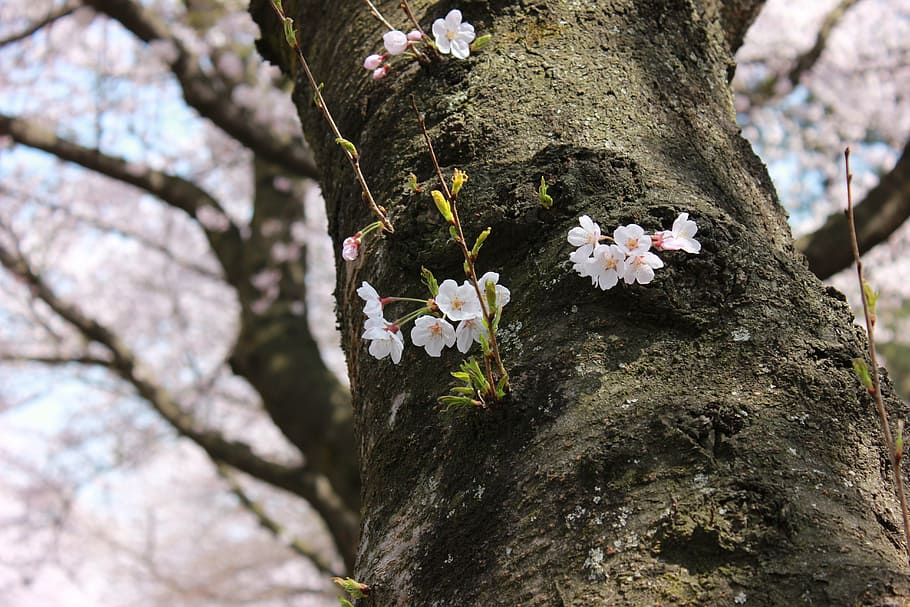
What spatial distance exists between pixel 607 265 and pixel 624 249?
0.03 m

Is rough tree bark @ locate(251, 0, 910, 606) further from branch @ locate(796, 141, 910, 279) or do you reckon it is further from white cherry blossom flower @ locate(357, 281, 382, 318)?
branch @ locate(796, 141, 910, 279)

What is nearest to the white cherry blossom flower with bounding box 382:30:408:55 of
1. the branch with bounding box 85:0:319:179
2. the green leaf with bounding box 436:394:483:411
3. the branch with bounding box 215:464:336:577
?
the green leaf with bounding box 436:394:483:411

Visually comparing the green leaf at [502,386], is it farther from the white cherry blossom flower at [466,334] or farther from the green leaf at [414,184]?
the green leaf at [414,184]

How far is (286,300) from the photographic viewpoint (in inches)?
198

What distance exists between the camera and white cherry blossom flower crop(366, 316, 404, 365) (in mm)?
938

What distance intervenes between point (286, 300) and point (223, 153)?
4.94m

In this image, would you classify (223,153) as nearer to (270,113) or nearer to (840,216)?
(270,113)

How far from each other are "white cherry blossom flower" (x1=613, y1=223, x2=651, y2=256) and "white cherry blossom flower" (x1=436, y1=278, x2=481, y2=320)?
18 centimetres

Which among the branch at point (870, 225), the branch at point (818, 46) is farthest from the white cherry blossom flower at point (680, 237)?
the branch at point (818, 46)

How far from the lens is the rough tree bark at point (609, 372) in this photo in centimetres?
73

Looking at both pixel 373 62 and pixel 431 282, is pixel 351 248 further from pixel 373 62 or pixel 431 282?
pixel 373 62

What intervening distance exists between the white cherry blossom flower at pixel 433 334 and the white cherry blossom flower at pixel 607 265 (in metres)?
0.19

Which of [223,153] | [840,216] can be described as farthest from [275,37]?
[223,153]

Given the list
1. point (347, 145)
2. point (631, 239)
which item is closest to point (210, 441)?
point (347, 145)
